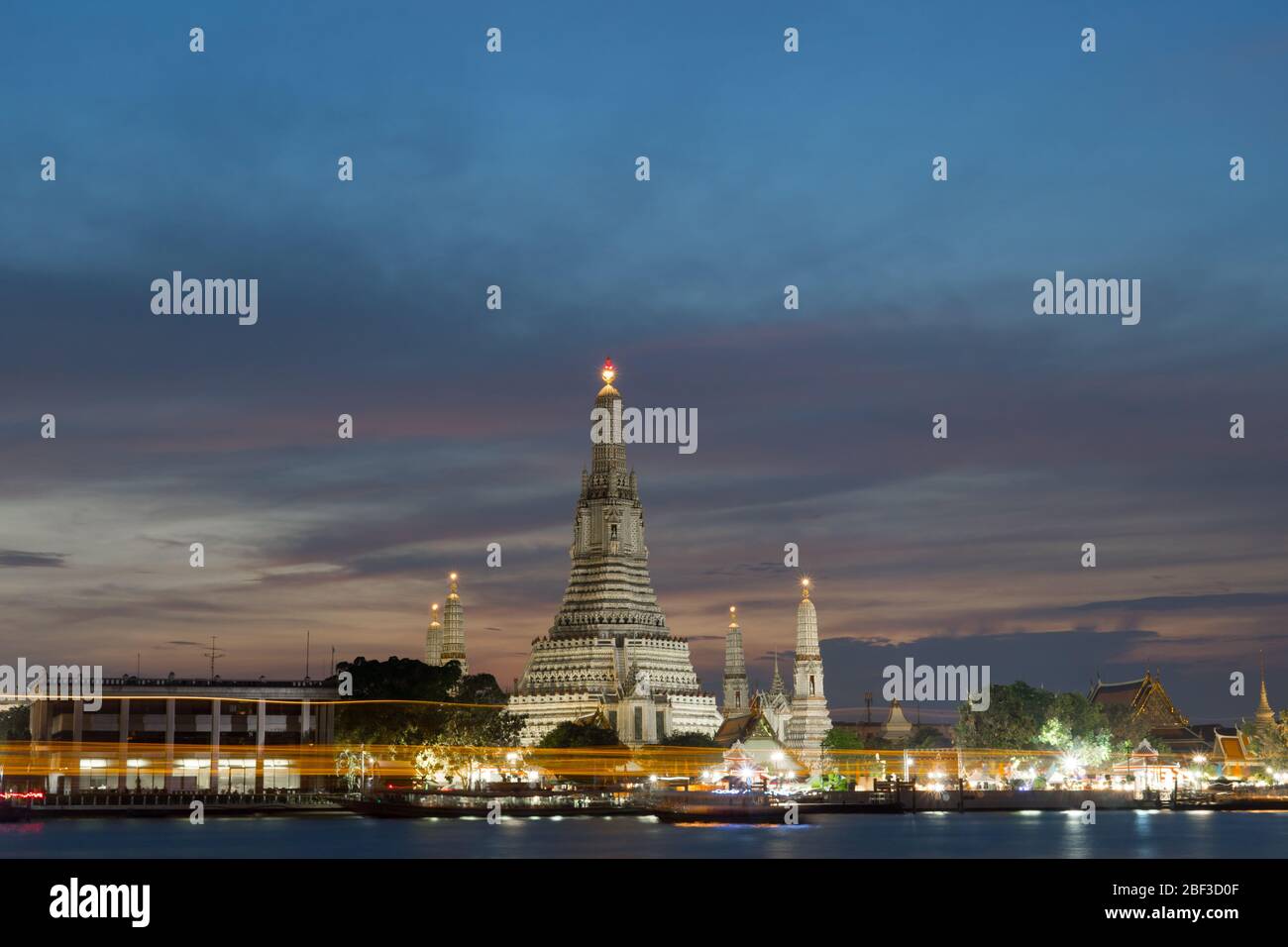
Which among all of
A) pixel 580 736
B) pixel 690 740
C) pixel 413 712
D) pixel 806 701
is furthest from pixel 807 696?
pixel 413 712

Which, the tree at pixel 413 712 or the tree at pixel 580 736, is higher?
the tree at pixel 413 712

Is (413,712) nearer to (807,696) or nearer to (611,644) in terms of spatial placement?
(611,644)

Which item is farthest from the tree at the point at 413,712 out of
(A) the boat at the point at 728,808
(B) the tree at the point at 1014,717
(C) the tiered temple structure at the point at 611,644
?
(B) the tree at the point at 1014,717

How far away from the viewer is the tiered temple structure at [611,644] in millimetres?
180125

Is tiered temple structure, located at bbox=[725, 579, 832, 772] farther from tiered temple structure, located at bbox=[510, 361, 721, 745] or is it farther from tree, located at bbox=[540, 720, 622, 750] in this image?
tree, located at bbox=[540, 720, 622, 750]

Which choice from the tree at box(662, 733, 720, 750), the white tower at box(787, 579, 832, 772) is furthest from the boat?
the white tower at box(787, 579, 832, 772)

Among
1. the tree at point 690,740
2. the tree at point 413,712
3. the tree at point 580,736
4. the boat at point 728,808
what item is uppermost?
the tree at point 413,712

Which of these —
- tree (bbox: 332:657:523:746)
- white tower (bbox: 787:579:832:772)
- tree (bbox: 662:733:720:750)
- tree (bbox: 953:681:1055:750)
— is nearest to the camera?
tree (bbox: 332:657:523:746)

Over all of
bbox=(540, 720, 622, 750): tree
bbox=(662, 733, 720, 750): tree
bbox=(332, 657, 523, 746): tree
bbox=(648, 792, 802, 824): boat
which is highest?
bbox=(332, 657, 523, 746): tree

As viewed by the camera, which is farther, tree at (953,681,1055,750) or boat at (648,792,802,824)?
tree at (953,681,1055,750)

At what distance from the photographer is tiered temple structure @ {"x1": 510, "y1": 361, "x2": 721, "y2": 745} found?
180m

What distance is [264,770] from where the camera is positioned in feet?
506

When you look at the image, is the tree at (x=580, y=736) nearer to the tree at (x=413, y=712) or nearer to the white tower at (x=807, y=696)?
the tree at (x=413, y=712)
